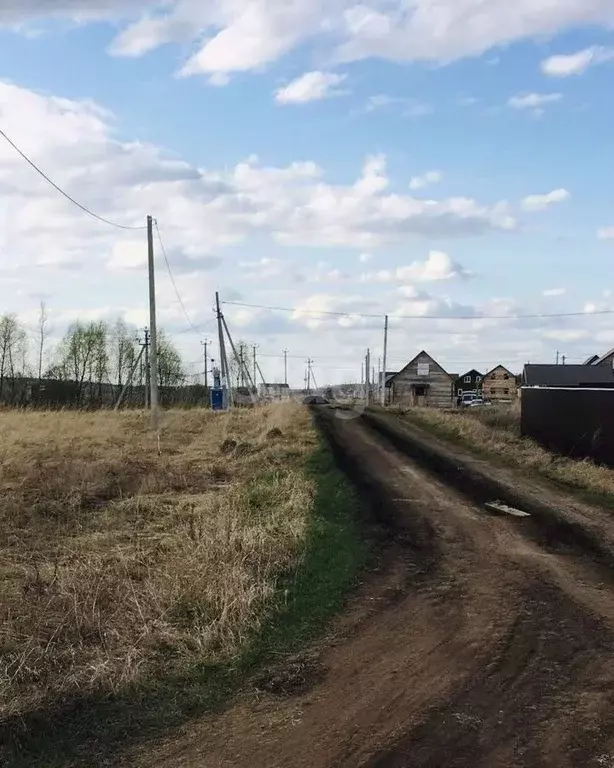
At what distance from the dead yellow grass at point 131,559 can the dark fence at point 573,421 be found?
6591 mm

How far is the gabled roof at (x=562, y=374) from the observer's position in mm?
45531

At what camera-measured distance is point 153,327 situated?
2625 centimetres

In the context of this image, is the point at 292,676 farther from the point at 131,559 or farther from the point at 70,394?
the point at 70,394

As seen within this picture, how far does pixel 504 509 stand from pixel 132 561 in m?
5.90

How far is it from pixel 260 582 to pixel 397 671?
203 cm

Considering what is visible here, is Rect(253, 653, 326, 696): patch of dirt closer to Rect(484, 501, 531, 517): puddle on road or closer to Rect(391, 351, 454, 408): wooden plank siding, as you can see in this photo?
Rect(484, 501, 531, 517): puddle on road

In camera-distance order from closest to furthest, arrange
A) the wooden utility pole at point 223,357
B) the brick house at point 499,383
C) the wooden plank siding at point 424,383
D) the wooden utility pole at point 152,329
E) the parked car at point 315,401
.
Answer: the wooden utility pole at point 152,329
the wooden utility pole at point 223,357
the parked car at point 315,401
the wooden plank siding at point 424,383
the brick house at point 499,383

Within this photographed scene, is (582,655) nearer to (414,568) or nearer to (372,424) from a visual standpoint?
(414,568)

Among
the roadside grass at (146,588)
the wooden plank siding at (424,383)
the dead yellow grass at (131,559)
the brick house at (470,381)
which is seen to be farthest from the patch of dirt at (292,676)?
the brick house at (470,381)

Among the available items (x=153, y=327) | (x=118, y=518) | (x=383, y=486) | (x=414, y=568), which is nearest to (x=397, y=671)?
(x=414, y=568)

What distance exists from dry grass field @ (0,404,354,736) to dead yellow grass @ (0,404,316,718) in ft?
0.05

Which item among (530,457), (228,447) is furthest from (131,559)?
(228,447)

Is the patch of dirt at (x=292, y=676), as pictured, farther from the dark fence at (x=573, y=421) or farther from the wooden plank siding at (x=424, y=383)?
the wooden plank siding at (x=424, y=383)

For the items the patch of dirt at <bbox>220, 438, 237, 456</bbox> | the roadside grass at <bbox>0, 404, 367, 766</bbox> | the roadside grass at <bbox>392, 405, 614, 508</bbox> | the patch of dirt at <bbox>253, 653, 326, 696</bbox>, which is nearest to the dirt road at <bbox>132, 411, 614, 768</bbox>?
the patch of dirt at <bbox>253, 653, 326, 696</bbox>
